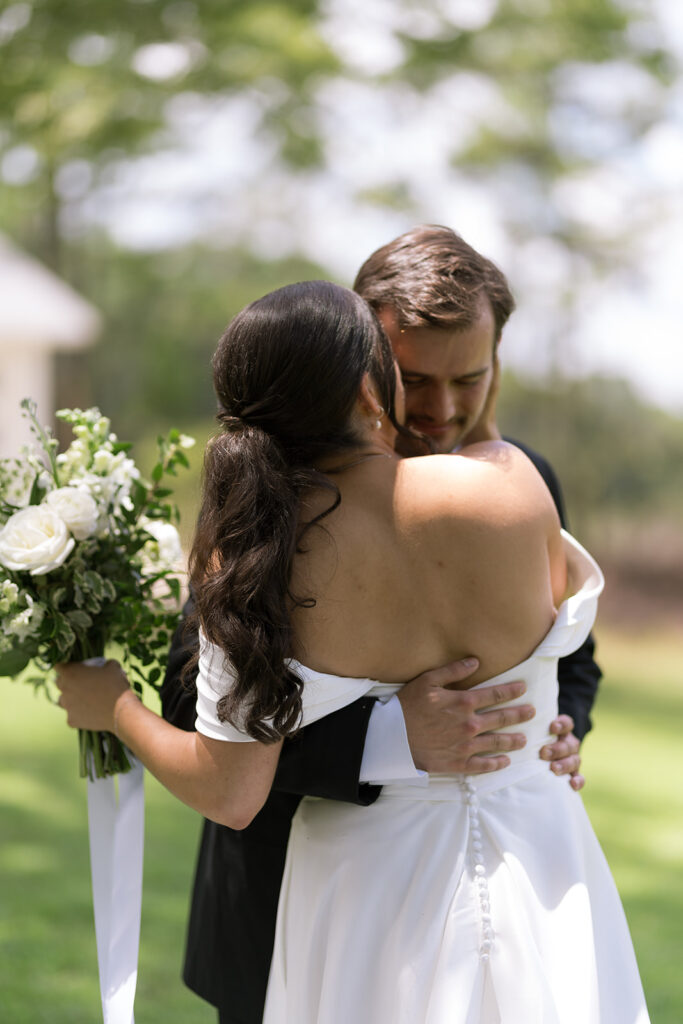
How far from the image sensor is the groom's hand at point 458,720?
2.16 metres

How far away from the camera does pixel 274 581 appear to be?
2.00 metres

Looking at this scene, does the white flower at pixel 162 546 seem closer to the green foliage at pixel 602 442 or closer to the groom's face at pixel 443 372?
the groom's face at pixel 443 372

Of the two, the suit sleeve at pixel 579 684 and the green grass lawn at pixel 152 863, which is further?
the green grass lawn at pixel 152 863

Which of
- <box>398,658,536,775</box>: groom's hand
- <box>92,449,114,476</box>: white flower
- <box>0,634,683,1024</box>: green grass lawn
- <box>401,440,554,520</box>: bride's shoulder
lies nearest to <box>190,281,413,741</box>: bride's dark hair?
<box>401,440,554,520</box>: bride's shoulder

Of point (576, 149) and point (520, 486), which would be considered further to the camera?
point (576, 149)

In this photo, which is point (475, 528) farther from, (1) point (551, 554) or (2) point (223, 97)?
(2) point (223, 97)

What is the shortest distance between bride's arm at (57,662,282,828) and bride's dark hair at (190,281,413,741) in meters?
0.07

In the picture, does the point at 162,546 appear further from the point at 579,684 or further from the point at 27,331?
the point at 27,331

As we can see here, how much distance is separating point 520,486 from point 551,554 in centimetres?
24

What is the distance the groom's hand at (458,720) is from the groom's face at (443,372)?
2.53ft

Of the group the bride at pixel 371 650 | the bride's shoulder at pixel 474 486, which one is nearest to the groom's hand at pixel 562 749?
the bride at pixel 371 650

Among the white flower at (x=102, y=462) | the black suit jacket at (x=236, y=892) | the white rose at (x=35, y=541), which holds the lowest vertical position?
the black suit jacket at (x=236, y=892)

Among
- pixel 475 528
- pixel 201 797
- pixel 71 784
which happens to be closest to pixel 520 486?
pixel 475 528

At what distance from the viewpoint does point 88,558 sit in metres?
2.68
